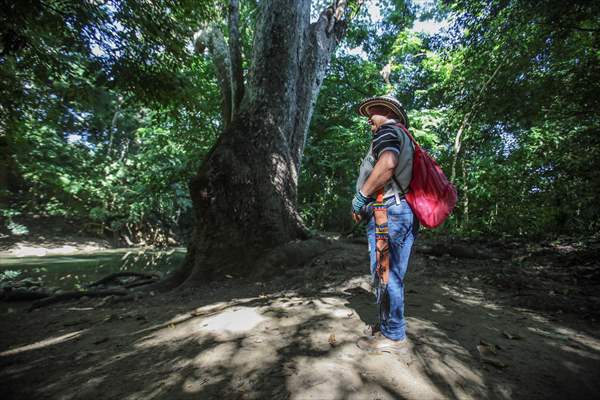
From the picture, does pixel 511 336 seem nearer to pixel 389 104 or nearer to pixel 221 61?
pixel 389 104

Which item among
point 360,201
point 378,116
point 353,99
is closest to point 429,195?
point 360,201

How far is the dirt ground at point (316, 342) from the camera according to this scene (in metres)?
1.91

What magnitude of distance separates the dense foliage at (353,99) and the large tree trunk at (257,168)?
119 centimetres

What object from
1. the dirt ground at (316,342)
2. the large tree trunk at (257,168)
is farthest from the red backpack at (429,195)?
the large tree trunk at (257,168)

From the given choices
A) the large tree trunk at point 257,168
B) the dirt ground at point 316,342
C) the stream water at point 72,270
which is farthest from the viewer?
→ the stream water at point 72,270

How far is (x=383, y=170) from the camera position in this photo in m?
2.17

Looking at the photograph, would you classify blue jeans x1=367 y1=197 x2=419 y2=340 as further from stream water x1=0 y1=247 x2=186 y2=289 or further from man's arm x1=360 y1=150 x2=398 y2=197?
stream water x1=0 y1=247 x2=186 y2=289

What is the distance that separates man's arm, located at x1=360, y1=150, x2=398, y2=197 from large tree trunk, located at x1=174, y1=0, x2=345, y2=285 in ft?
11.0

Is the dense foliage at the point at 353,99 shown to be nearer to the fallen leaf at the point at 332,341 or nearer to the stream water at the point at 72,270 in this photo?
the stream water at the point at 72,270

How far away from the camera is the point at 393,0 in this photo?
41.5ft

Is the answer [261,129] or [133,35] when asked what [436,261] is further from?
[133,35]

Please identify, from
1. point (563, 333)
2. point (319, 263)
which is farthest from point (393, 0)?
point (563, 333)

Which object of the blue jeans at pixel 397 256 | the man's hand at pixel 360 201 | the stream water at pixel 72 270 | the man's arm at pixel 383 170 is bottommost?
the stream water at pixel 72 270

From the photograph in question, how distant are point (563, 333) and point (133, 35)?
21.6 ft
